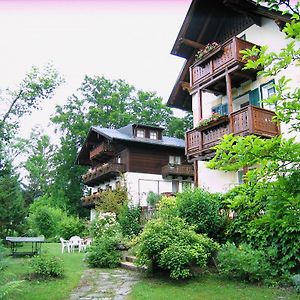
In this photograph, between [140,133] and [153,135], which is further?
[153,135]

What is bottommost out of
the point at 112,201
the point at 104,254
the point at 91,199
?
the point at 104,254

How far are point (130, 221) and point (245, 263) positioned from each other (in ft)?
28.1

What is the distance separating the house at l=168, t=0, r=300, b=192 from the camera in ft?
44.6

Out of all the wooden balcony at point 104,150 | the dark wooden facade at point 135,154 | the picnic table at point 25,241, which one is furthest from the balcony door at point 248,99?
the wooden balcony at point 104,150

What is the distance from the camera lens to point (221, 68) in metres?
15.1

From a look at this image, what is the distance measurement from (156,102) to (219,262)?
36623 millimetres

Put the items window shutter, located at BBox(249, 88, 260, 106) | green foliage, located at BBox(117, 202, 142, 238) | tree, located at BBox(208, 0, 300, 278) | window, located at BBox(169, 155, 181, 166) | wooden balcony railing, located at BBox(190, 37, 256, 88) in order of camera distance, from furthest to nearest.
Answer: window, located at BBox(169, 155, 181, 166) → green foliage, located at BBox(117, 202, 142, 238) → window shutter, located at BBox(249, 88, 260, 106) → wooden balcony railing, located at BBox(190, 37, 256, 88) → tree, located at BBox(208, 0, 300, 278)

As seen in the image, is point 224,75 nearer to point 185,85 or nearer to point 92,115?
point 185,85

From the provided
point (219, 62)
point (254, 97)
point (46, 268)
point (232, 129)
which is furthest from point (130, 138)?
point (46, 268)

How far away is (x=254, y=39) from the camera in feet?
51.1

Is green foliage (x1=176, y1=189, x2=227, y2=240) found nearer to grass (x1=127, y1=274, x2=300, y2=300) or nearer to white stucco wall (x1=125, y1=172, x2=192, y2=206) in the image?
grass (x1=127, y1=274, x2=300, y2=300)

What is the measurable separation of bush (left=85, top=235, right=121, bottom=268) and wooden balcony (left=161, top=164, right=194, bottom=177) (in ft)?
52.9

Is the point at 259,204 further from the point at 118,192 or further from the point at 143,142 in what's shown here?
the point at 143,142

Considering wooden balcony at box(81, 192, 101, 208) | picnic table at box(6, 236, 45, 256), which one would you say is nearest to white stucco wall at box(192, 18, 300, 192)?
picnic table at box(6, 236, 45, 256)
